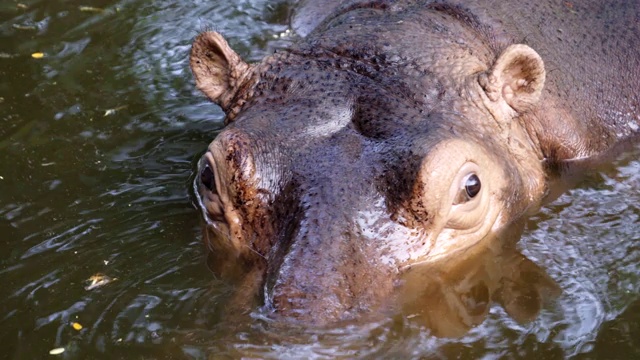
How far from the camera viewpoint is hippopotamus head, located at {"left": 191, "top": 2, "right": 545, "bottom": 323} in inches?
171

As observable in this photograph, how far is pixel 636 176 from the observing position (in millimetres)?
5801

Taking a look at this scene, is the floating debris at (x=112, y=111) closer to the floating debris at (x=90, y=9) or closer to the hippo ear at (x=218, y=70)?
the hippo ear at (x=218, y=70)

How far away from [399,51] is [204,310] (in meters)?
1.80

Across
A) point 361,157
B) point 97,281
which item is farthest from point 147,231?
point 361,157

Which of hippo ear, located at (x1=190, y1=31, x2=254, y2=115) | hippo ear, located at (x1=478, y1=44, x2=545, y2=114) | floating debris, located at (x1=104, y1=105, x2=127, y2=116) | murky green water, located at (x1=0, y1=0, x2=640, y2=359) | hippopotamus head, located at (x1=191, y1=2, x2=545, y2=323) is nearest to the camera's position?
murky green water, located at (x1=0, y1=0, x2=640, y2=359)

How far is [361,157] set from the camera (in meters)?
4.62

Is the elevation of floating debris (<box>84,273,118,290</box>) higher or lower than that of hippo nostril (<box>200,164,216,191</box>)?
lower

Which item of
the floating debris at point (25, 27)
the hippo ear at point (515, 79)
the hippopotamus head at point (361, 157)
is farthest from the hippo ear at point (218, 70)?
the floating debris at point (25, 27)

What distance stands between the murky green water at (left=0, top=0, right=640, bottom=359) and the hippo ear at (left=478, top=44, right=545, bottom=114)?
25.5 inches

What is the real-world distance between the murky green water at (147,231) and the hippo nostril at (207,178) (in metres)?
0.34

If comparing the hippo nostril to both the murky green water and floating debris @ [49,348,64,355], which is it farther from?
floating debris @ [49,348,64,355]

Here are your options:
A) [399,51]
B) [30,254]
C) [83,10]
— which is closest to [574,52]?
[399,51]

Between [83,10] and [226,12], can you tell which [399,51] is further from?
[83,10]


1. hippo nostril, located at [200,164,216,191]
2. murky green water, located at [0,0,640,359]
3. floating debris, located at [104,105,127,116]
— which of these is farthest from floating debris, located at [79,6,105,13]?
hippo nostril, located at [200,164,216,191]
